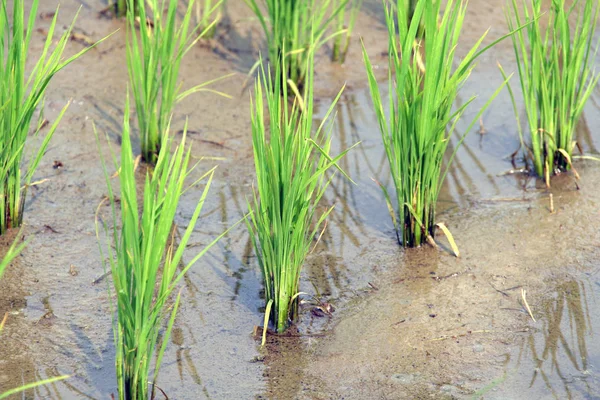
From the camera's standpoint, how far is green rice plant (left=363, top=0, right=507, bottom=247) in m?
2.82

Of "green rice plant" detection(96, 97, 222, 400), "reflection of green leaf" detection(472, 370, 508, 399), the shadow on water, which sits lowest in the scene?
"reflection of green leaf" detection(472, 370, 508, 399)

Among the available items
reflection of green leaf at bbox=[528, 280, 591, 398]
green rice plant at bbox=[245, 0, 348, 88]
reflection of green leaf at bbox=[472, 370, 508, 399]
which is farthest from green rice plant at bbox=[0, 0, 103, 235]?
reflection of green leaf at bbox=[528, 280, 591, 398]

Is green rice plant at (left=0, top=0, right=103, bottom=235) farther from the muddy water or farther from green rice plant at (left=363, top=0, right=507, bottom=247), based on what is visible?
green rice plant at (left=363, top=0, right=507, bottom=247)

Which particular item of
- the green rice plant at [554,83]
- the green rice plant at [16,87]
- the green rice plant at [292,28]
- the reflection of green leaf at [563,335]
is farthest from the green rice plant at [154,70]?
the reflection of green leaf at [563,335]

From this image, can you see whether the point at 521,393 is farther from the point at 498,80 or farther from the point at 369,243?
the point at 498,80

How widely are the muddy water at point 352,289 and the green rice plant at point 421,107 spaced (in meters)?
0.21

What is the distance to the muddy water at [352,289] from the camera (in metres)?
2.51

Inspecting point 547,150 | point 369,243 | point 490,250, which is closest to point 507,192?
point 547,150

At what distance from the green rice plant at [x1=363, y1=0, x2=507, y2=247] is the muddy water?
21cm

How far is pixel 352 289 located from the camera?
2.95 m

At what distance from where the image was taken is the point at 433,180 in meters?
3.07

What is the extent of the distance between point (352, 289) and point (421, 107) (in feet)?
2.29

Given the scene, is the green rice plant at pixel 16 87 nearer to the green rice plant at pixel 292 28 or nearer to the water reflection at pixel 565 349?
the green rice plant at pixel 292 28

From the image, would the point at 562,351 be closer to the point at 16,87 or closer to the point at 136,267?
the point at 136,267
